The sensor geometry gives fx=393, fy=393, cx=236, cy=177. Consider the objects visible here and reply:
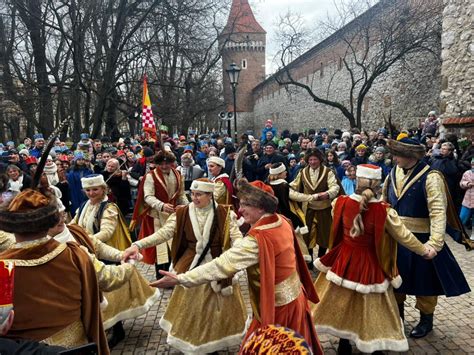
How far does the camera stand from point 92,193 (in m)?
4.21

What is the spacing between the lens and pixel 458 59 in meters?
10.5

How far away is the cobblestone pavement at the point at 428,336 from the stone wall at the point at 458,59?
7.29m

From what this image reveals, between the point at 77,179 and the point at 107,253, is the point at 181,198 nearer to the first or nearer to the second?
the point at 107,253

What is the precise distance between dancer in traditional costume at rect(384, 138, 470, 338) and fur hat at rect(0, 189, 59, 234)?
3.12 meters

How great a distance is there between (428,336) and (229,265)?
2.69 meters

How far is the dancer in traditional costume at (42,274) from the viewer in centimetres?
211

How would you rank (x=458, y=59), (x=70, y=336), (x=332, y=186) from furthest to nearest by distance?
(x=458, y=59), (x=332, y=186), (x=70, y=336)

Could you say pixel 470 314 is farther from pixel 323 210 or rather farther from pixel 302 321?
pixel 302 321

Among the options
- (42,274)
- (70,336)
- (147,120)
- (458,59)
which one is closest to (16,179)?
(147,120)

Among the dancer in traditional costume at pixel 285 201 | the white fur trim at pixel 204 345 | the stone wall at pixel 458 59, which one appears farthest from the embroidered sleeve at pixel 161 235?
the stone wall at pixel 458 59

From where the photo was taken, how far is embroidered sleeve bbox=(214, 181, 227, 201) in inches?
229

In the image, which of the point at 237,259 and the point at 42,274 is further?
the point at 237,259

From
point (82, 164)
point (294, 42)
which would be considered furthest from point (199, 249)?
point (294, 42)

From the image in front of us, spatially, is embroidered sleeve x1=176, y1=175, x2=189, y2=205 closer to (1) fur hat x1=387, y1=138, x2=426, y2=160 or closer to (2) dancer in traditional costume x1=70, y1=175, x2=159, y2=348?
(2) dancer in traditional costume x1=70, y1=175, x2=159, y2=348
